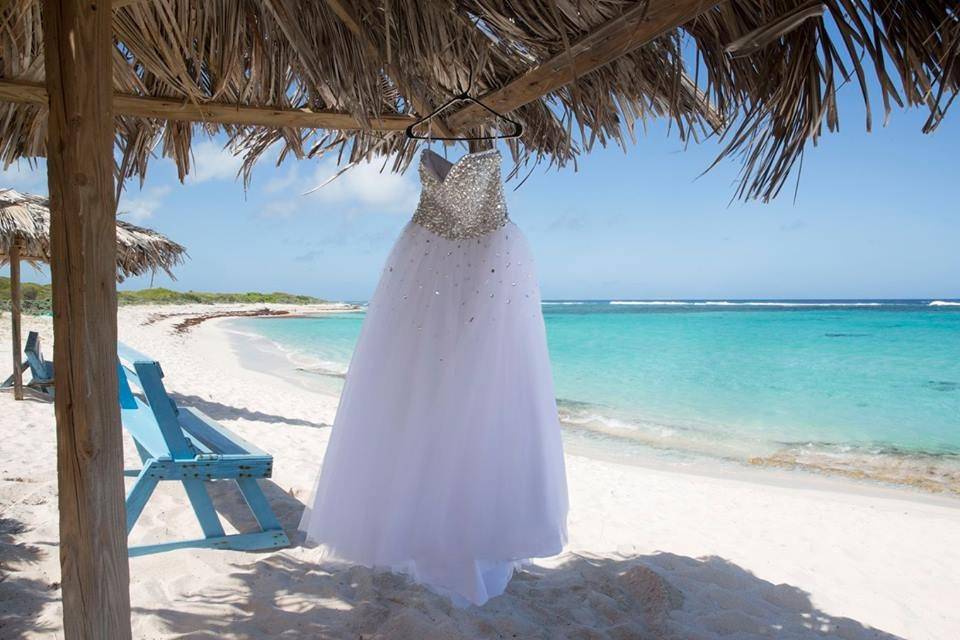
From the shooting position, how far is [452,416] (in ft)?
6.27

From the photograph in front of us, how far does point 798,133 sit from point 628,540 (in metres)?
2.13

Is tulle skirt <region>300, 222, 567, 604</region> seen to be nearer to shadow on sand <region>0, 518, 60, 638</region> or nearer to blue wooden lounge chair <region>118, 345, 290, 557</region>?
blue wooden lounge chair <region>118, 345, 290, 557</region>

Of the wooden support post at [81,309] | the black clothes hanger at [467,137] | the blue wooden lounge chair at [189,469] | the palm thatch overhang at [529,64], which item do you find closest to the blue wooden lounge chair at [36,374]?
the blue wooden lounge chair at [189,469]

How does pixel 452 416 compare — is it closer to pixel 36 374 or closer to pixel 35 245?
pixel 35 245

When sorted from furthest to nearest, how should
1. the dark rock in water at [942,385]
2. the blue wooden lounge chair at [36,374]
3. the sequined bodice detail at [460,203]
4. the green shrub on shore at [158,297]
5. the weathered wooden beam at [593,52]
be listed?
the green shrub on shore at [158,297]
the dark rock in water at [942,385]
the blue wooden lounge chair at [36,374]
the sequined bodice detail at [460,203]
the weathered wooden beam at [593,52]

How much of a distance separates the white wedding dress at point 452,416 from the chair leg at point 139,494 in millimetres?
662

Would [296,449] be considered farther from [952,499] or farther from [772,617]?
[952,499]

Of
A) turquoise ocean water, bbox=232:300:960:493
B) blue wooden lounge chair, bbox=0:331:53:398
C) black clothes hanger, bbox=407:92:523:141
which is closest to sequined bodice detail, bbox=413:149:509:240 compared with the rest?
black clothes hanger, bbox=407:92:523:141

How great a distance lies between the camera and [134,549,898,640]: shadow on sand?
1806 mm

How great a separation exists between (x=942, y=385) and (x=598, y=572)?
38.8 ft

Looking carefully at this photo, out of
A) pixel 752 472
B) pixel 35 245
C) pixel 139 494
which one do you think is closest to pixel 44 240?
pixel 35 245

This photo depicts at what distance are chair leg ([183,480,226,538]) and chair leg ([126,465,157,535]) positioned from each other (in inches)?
5.1

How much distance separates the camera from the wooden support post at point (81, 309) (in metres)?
1.15

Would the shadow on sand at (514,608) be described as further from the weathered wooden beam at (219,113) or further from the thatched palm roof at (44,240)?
the thatched palm roof at (44,240)
